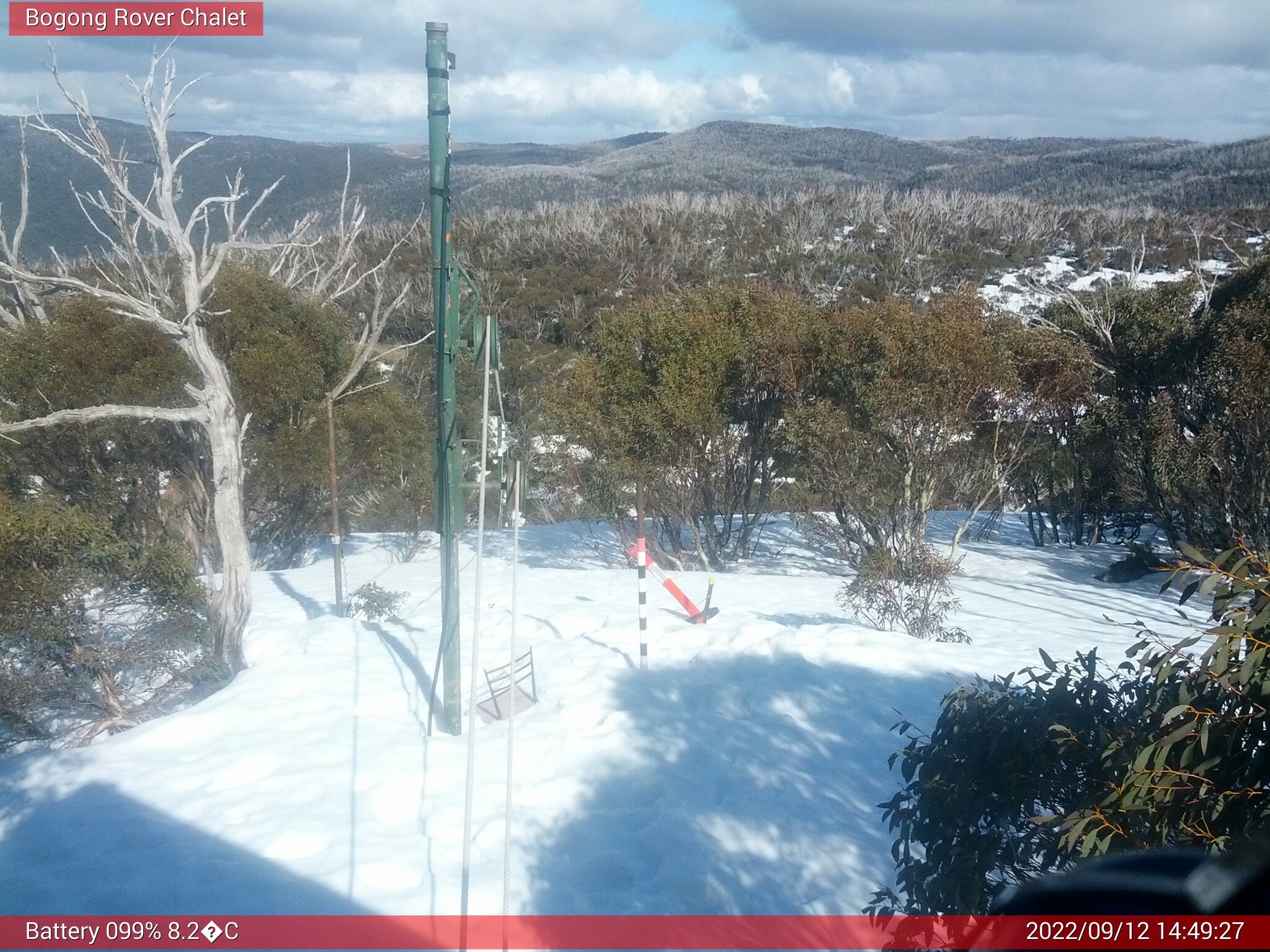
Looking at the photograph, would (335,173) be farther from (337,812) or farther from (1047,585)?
(337,812)

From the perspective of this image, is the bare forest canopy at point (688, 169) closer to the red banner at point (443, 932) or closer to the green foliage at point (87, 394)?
the green foliage at point (87, 394)

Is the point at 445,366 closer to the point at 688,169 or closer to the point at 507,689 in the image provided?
the point at 507,689

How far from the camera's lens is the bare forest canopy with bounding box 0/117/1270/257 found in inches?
697

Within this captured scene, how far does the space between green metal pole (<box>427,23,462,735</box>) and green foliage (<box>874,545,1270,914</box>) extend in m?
3.58

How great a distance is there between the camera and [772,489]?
14305mm

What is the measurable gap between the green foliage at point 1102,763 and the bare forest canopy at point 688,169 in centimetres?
1017

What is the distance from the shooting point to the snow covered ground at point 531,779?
430 centimetres

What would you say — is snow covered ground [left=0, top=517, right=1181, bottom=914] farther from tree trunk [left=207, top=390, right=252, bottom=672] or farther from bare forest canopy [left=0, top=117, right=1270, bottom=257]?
bare forest canopy [left=0, top=117, right=1270, bottom=257]

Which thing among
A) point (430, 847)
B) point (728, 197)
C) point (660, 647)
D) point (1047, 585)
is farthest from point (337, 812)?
point (728, 197)

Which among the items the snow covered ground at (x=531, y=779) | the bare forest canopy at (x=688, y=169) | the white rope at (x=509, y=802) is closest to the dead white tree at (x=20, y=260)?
the bare forest canopy at (x=688, y=169)

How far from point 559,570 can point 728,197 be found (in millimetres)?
47044

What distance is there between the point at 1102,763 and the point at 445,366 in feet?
14.6

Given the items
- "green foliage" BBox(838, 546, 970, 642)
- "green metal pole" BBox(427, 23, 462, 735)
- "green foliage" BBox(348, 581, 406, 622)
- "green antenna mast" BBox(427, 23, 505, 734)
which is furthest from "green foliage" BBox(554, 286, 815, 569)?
"green metal pole" BBox(427, 23, 462, 735)

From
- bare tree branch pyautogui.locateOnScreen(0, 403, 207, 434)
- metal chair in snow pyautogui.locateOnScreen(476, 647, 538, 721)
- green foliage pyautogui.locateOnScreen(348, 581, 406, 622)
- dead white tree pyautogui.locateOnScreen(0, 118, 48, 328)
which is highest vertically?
dead white tree pyautogui.locateOnScreen(0, 118, 48, 328)
